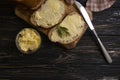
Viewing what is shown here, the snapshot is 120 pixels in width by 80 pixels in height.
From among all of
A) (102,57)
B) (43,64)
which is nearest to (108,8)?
(102,57)

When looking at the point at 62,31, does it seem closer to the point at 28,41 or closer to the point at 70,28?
the point at 70,28

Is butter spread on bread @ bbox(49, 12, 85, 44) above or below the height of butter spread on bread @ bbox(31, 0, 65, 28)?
below

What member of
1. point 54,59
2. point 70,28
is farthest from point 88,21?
point 54,59

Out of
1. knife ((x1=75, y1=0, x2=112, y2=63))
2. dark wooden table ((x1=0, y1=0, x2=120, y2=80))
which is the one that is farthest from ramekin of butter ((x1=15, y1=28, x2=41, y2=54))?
knife ((x1=75, y1=0, x2=112, y2=63))

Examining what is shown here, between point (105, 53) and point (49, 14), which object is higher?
point (49, 14)

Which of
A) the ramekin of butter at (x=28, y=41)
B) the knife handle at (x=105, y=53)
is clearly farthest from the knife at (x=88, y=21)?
the ramekin of butter at (x=28, y=41)

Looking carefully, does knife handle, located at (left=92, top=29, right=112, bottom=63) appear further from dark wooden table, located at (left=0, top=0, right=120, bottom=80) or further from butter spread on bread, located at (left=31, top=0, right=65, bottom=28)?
butter spread on bread, located at (left=31, top=0, right=65, bottom=28)

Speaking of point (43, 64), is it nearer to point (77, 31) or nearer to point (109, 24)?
point (77, 31)
